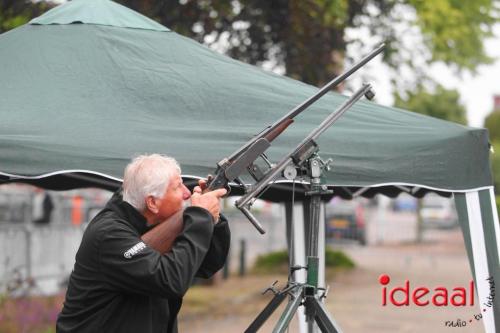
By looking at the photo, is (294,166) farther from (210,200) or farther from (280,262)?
(280,262)

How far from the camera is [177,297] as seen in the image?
344cm

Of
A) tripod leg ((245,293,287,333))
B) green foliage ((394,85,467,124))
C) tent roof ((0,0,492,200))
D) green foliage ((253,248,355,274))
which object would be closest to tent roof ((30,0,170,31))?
tent roof ((0,0,492,200))

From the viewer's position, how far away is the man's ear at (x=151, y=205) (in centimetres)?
346

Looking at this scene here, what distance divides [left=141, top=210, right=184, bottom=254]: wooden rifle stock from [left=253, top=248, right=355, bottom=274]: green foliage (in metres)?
13.3

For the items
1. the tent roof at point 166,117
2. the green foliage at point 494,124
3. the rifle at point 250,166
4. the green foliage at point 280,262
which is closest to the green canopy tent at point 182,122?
the tent roof at point 166,117

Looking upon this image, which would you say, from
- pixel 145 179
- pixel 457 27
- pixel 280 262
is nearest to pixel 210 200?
pixel 145 179

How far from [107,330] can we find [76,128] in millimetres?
1555

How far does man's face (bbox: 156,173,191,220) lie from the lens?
11.4 ft

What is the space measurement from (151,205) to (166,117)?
5.24ft

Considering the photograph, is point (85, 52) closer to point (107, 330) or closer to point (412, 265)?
point (107, 330)

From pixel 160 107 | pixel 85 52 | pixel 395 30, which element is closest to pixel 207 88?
pixel 160 107

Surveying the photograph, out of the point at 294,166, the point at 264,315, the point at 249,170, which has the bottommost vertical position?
the point at 264,315

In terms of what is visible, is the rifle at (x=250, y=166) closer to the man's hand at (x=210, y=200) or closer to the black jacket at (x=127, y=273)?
the man's hand at (x=210, y=200)

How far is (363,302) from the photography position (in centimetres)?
1324
